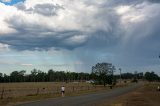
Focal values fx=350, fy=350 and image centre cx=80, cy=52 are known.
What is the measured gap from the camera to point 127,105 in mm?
29766

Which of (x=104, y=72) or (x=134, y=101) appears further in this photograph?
(x=104, y=72)

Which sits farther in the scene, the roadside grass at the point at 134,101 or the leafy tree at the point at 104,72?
the leafy tree at the point at 104,72

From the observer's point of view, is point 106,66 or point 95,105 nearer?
point 95,105

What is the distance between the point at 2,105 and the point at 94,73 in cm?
8617

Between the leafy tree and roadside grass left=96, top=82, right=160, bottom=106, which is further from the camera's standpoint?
the leafy tree

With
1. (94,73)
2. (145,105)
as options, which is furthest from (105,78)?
(145,105)

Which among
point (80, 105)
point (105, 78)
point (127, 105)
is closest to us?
point (80, 105)

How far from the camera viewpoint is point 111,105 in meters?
30.0

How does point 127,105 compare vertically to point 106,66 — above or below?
below

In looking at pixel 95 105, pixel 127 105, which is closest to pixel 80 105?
pixel 95 105

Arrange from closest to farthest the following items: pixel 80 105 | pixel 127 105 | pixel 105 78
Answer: pixel 80 105, pixel 127 105, pixel 105 78

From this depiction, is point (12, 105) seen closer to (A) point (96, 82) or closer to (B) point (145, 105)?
(B) point (145, 105)

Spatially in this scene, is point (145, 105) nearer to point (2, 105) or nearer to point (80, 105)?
point (80, 105)

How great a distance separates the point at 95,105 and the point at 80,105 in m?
1.72
